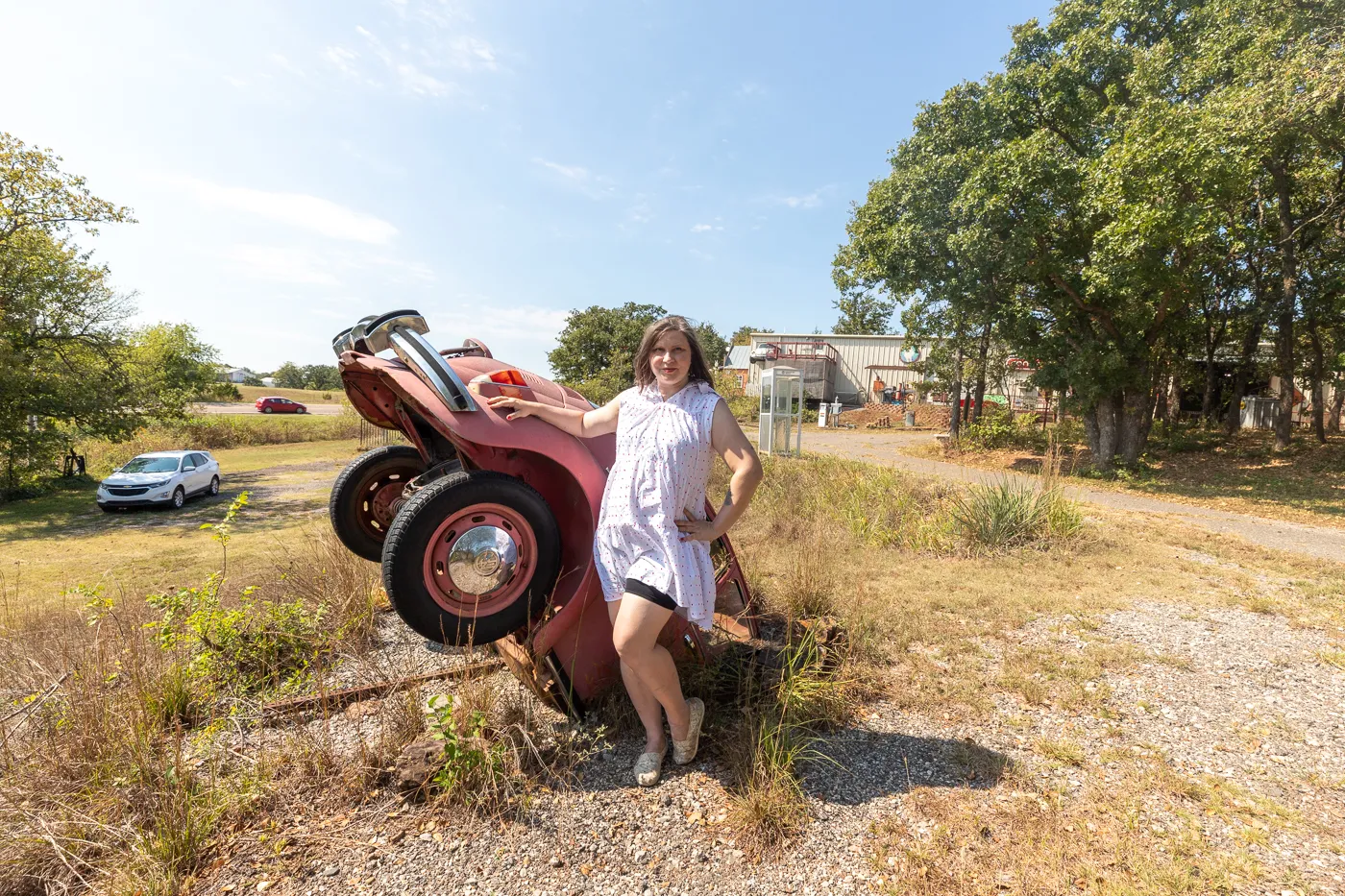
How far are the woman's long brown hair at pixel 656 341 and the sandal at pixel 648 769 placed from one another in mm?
1517

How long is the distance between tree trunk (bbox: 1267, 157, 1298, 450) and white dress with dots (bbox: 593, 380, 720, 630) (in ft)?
58.3

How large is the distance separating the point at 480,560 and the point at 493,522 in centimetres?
15

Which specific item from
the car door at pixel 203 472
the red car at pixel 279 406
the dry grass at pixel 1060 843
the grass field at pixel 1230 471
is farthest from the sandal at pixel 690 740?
the red car at pixel 279 406

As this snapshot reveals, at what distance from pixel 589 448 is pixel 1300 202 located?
21550 millimetres

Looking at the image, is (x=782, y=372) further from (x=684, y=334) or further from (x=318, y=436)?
(x=318, y=436)

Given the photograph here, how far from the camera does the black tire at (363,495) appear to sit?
3.33 metres

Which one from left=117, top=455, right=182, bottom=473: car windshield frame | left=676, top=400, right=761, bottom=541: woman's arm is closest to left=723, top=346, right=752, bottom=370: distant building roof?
left=117, top=455, right=182, bottom=473: car windshield frame

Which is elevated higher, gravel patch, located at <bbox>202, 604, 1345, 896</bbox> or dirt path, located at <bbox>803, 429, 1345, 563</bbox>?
dirt path, located at <bbox>803, 429, 1345, 563</bbox>

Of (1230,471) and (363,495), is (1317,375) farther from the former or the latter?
(363,495)

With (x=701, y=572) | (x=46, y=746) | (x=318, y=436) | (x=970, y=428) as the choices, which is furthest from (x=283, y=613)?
(x=318, y=436)

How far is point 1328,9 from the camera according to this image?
10500mm

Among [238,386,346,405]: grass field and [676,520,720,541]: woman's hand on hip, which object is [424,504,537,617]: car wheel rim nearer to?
[676,520,720,541]: woman's hand on hip

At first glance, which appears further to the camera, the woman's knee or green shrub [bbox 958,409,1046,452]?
green shrub [bbox 958,409,1046,452]

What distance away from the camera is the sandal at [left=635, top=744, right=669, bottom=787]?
2332mm
